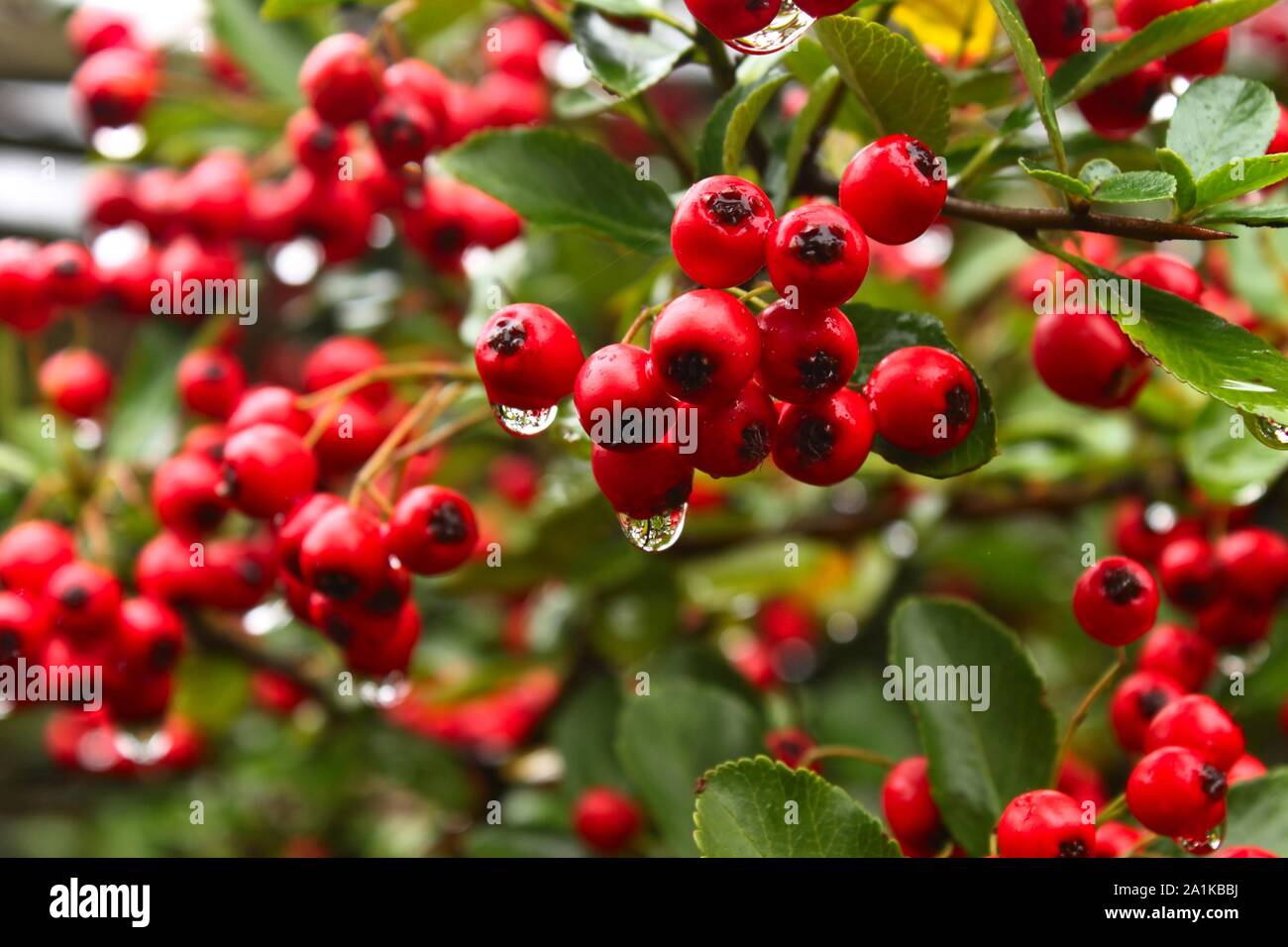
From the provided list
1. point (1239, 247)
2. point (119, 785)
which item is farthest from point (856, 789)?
point (119, 785)

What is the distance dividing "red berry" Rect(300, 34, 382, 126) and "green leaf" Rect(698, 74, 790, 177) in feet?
1.96

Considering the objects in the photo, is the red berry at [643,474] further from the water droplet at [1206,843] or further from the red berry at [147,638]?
the red berry at [147,638]

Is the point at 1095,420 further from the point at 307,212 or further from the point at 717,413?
the point at 307,212

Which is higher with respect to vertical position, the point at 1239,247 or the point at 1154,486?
the point at 1239,247

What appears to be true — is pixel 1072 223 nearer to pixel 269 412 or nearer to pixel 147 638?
pixel 269 412

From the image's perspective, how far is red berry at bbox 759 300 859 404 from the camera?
100cm

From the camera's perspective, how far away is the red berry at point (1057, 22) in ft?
4.03

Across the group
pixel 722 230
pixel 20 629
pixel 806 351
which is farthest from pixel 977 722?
pixel 20 629

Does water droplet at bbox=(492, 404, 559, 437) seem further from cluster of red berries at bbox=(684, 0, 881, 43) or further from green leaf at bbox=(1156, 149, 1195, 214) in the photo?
green leaf at bbox=(1156, 149, 1195, 214)

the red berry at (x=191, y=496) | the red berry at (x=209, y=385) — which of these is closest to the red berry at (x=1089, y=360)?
the red berry at (x=191, y=496)

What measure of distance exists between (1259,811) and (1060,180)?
721 mm

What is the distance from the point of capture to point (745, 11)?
3.25 ft

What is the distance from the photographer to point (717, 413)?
1.03m

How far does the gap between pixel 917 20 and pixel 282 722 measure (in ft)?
6.39
